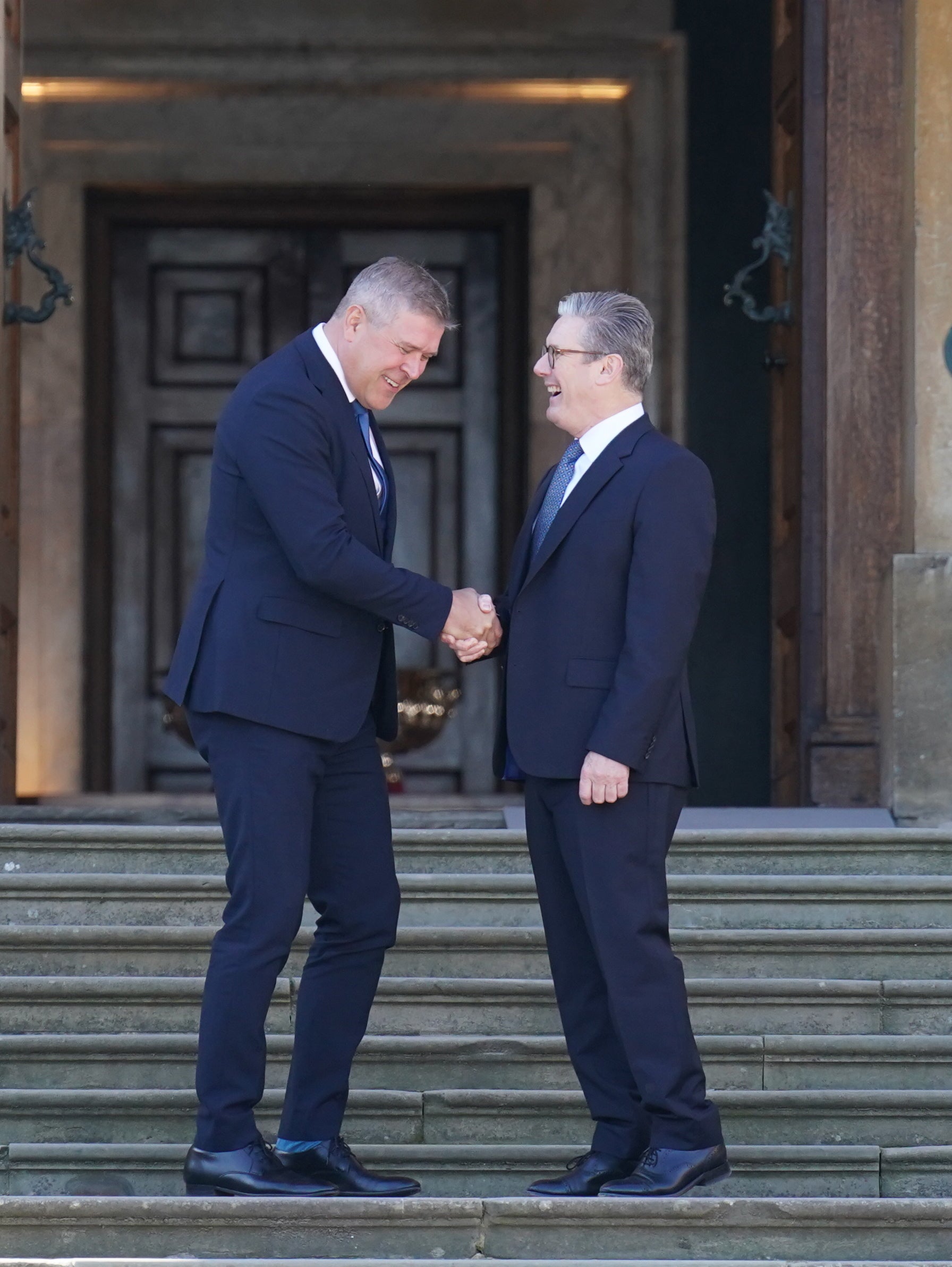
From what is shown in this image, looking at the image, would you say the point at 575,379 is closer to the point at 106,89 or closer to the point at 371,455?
the point at 371,455

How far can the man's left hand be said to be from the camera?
10.7ft

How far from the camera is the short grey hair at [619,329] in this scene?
11.2ft

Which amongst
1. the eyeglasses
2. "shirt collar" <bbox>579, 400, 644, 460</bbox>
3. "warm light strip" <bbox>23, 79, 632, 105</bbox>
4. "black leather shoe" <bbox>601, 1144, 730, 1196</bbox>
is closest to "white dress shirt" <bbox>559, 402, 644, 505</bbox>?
"shirt collar" <bbox>579, 400, 644, 460</bbox>

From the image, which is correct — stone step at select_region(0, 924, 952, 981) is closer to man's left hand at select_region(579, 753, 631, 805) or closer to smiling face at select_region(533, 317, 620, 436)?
man's left hand at select_region(579, 753, 631, 805)

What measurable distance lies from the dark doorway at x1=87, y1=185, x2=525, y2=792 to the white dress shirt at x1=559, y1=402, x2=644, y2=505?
17.7 feet

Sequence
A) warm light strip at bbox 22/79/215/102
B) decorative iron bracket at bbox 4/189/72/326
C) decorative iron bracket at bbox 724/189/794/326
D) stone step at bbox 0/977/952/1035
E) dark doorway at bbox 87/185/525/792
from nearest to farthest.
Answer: stone step at bbox 0/977/952/1035 < decorative iron bracket at bbox 4/189/72/326 < decorative iron bracket at bbox 724/189/794/326 < warm light strip at bbox 22/79/215/102 < dark doorway at bbox 87/185/525/792

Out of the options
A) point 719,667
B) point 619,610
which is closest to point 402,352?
point 619,610

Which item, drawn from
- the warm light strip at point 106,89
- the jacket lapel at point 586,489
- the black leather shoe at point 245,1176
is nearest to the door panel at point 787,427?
the jacket lapel at point 586,489

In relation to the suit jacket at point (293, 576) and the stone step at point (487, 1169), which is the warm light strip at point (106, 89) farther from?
the stone step at point (487, 1169)

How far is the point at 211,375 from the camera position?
358 inches

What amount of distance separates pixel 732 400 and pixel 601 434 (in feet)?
15.5

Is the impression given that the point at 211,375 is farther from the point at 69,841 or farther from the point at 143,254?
the point at 69,841

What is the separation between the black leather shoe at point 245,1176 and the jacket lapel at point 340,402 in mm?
1100

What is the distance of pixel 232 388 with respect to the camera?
909cm
